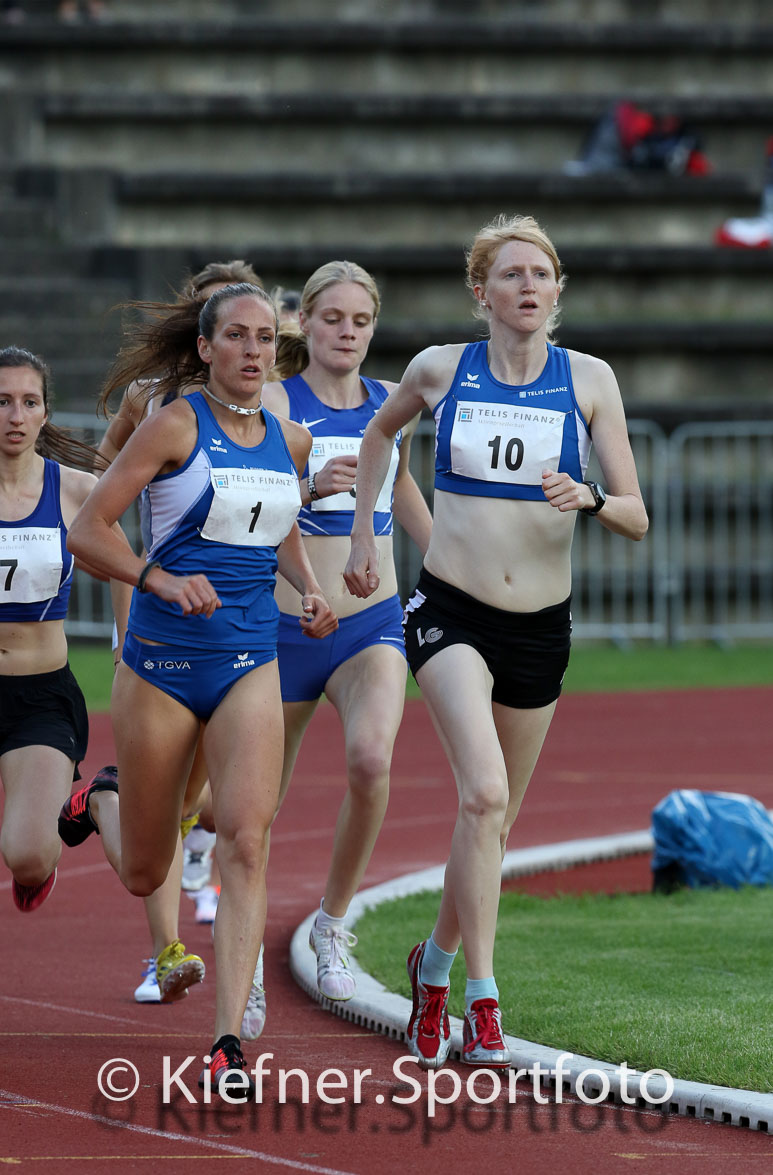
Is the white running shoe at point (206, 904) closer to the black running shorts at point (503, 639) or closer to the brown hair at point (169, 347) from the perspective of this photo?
the black running shorts at point (503, 639)

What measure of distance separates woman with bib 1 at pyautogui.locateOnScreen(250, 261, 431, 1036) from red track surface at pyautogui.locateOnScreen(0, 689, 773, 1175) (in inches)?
24.9

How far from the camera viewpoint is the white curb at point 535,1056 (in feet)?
16.7

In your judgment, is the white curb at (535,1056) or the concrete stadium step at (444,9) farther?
the concrete stadium step at (444,9)

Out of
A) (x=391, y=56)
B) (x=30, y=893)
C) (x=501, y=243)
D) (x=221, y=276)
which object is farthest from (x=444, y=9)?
(x=30, y=893)

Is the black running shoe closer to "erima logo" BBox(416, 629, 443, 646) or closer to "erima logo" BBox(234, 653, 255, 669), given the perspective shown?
"erima logo" BBox(234, 653, 255, 669)

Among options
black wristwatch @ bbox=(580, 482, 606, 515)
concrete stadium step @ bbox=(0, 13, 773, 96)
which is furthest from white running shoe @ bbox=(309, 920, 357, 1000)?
concrete stadium step @ bbox=(0, 13, 773, 96)

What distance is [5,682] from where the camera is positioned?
22.8 ft

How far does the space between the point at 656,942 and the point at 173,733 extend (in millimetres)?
2754

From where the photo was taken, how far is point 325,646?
7012 millimetres

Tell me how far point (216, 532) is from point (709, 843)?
163 inches

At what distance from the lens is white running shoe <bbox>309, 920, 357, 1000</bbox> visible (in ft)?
21.9

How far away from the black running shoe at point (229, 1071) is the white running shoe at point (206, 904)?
312 cm

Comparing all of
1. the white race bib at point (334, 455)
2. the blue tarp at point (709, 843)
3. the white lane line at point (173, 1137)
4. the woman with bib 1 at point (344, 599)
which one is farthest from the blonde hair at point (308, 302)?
the white lane line at point (173, 1137)

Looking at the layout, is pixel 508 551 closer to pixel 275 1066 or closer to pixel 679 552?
pixel 275 1066
